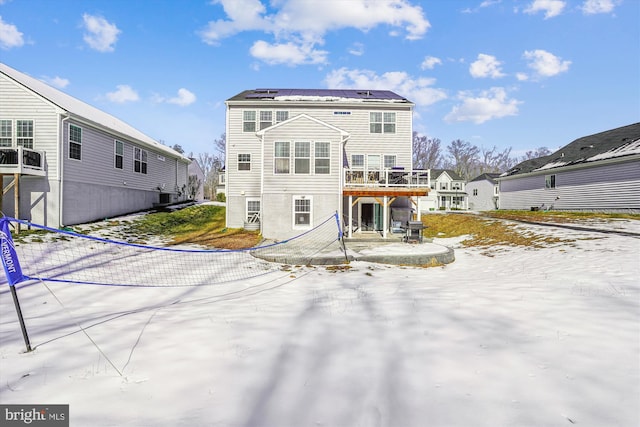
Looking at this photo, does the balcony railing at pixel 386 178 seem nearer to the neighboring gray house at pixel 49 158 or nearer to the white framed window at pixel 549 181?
the neighboring gray house at pixel 49 158

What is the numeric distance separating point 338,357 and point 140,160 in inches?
922

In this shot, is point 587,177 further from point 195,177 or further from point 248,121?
point 195,177

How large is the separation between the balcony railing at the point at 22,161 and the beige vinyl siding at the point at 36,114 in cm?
32

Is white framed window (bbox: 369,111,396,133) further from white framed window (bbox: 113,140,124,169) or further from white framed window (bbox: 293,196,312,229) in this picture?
white framed window (bbox: 113,140,124,169)

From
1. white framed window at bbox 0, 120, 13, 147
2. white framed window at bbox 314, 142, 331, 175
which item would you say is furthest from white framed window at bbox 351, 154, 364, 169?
white framed window at bbox 0, 120, 13, 147

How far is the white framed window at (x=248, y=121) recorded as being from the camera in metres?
19.8

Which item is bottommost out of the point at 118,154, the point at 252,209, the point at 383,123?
the point at 252,209

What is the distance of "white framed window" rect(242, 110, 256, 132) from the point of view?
65.0ft

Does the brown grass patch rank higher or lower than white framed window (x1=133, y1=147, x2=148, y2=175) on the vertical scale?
lower

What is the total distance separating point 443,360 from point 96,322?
5525mm

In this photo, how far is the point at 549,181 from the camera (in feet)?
88.5

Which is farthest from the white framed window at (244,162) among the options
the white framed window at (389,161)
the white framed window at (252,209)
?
the white framed window at (389,161)

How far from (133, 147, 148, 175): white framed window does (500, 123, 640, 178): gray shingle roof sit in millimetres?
34492

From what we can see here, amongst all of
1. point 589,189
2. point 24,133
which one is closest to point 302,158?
point 24,133
